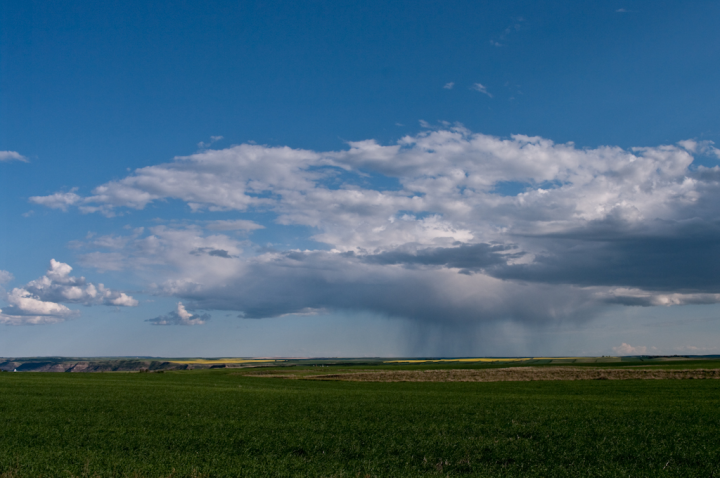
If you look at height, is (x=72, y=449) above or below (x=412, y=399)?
above

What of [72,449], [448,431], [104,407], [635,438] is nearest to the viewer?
[72,449]

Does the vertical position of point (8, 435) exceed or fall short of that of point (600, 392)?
it exceeds it

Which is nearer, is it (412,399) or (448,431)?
(448,431)

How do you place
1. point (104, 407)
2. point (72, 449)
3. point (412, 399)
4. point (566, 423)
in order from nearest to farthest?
point (72, 449) < point (566, 423) < point (104, 407) < point (412, 399)

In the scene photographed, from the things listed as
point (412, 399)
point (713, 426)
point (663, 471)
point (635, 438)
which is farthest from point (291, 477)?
point (412, 399)

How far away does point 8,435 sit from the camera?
2080 centimetres

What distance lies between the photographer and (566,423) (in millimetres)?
23438

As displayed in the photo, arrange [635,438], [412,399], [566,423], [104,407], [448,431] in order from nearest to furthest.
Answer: [635,438], [448,431], [566,423], [104,407], [412,399]

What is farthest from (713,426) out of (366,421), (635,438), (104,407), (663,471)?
(104,407)

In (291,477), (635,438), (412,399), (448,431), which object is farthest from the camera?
(412,399)

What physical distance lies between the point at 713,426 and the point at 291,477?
21.8 m

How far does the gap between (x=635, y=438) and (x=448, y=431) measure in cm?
812

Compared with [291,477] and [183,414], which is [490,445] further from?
[183,414]

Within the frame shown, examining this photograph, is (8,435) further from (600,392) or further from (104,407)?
(600,392)
